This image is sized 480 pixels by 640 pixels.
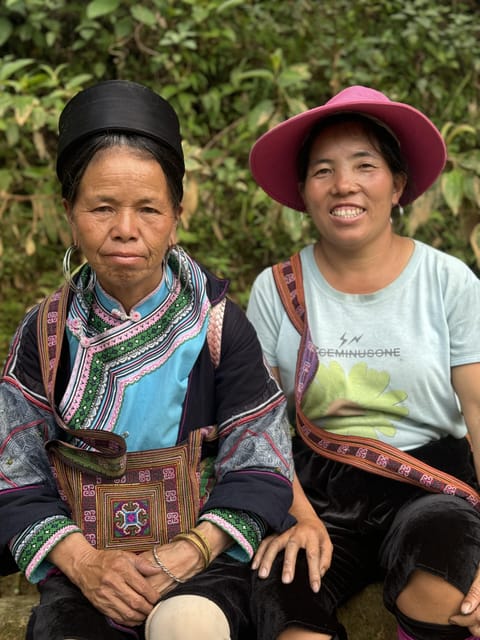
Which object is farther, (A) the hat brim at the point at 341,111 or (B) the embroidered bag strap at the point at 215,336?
(A) the hat brim at the point at 341,111

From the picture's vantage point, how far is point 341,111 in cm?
245

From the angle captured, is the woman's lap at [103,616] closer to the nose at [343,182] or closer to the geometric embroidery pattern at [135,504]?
the geometric embroidery pattern at [135,504]

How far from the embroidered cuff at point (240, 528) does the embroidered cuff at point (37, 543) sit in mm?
364

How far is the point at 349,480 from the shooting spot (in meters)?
2.47

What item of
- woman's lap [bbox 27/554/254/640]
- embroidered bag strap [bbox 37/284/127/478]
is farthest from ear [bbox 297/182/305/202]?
woman's lap [bbox 27/554/254/640]

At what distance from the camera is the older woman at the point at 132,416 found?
2.01m

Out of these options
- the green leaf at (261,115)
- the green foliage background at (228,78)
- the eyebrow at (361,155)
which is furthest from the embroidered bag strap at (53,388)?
the green leaf at (261,115)

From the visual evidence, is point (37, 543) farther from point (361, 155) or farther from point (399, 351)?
point (361, 155)

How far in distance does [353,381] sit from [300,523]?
48 centimetres

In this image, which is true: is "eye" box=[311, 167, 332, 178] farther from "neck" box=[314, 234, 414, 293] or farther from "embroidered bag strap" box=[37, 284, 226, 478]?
"embroidered bag strap" box=[37, 284, 226, 478]

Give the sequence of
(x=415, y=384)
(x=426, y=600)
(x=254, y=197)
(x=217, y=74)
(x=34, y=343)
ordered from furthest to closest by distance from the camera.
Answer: (x=217, y=74), (x=254, y=197), (x=415, y=384), (x=34, y=343), (x=426, y=600)

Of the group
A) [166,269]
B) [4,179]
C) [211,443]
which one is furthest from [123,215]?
[4,179]

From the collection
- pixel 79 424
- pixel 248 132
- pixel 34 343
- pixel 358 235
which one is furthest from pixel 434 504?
pixel 248 132

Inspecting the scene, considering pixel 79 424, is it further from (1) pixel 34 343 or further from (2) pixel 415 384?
(2) pixel 415 384
